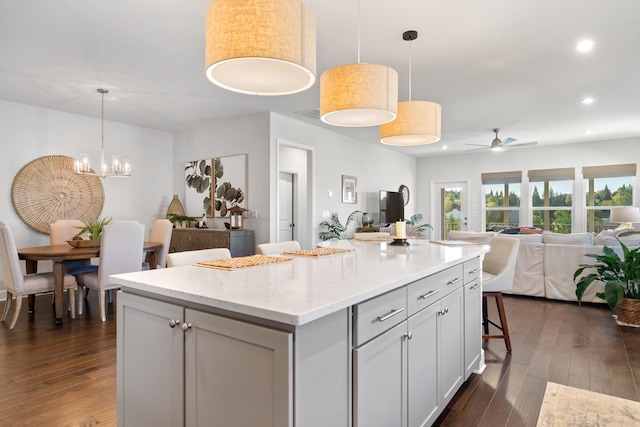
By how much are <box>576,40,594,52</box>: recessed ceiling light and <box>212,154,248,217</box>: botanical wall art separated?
4.13 m

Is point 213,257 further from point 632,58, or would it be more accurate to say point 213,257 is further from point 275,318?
point 632,58

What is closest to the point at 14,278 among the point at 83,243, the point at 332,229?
the point at 83,243

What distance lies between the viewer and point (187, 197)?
6422 mm

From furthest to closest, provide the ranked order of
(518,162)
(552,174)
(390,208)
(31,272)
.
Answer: (518,162) < (552,174) < (390,208) < (31,272)

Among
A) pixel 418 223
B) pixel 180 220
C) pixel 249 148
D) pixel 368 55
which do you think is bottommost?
pixel 418 223

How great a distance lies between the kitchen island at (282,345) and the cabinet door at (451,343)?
0.17 ft

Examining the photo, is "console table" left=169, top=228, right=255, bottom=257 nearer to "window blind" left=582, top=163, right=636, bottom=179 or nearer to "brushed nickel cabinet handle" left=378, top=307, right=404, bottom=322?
"brushed nickel cabinet handle" left=378, top=307, right=404, bottom=322

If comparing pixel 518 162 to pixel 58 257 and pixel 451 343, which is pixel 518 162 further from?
pixel 58 257

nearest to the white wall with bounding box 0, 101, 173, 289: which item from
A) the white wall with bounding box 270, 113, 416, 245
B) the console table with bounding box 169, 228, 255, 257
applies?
the console table with bounding box 169, 228, 255, 257

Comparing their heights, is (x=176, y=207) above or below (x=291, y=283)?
above

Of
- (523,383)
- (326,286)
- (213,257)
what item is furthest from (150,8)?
(523,383)

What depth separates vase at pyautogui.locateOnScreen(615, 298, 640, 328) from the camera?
355 cm

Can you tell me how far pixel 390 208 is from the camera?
803 cm

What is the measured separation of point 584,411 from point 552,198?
880 cm
